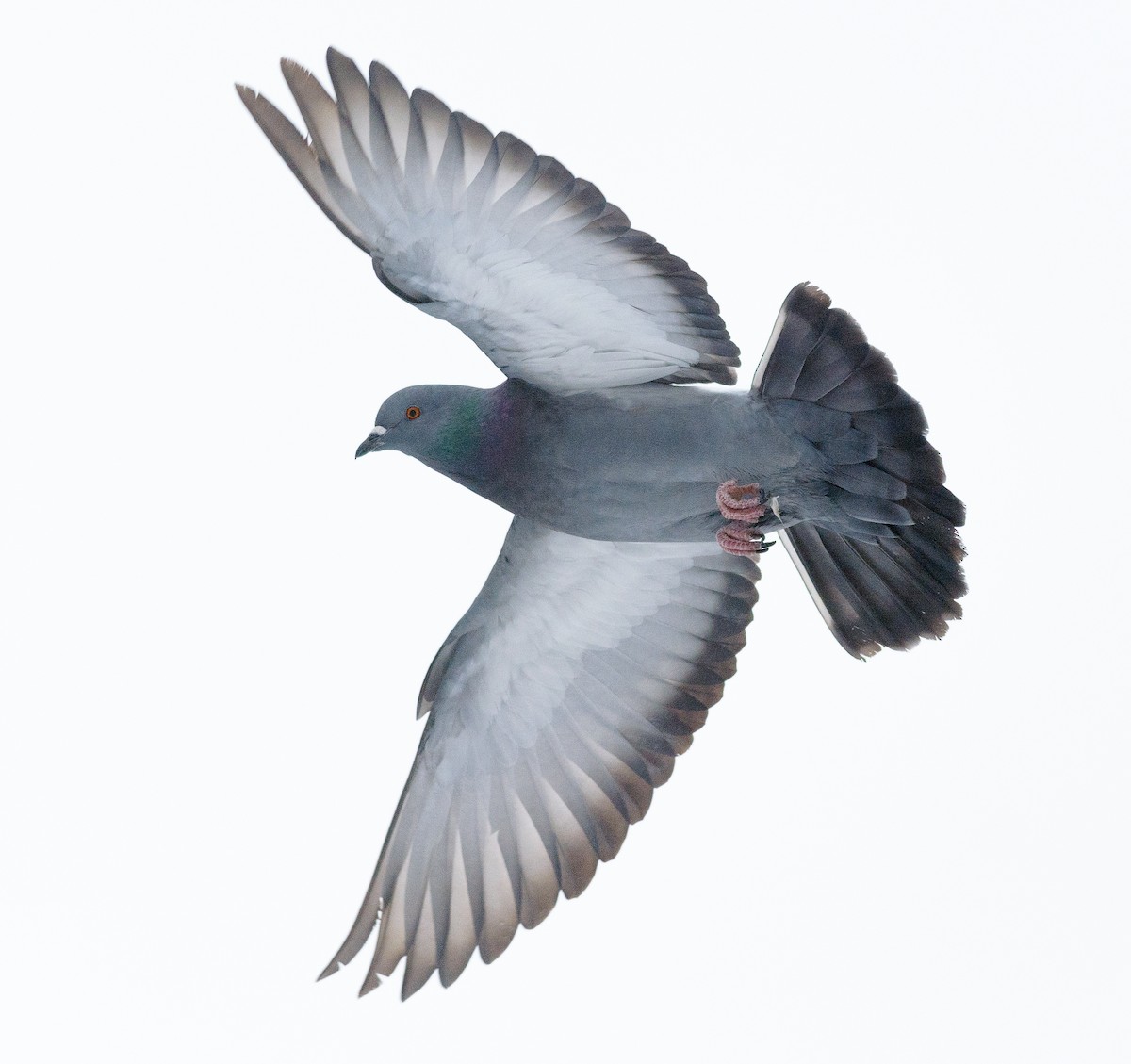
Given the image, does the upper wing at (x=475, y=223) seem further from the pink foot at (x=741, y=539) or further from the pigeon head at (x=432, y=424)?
the pink foot at (x=741, y=539)

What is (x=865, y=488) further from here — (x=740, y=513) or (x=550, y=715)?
(x=550, y=715)

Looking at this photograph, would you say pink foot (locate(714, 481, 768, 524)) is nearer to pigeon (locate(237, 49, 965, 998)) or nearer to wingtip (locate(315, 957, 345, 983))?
pigeon (locate(237, 49, 965, 998))

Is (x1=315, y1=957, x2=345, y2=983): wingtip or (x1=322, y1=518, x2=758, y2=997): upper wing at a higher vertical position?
(x1=322, y1=518, x2=758, y2=997): upper wing

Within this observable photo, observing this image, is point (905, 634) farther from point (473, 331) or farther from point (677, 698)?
point (473, 331)

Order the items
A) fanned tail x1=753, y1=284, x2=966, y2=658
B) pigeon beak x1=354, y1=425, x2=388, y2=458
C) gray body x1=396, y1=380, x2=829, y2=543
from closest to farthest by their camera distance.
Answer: fanned tail x1=753, y1=284, x2=966, y2=658
gray body x1=396, y1=380, x2=829, y2=543
pigeon beak x1=354, y1=425, x2=388, y2=458

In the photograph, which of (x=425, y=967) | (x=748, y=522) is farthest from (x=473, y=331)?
(x=425, y=967)

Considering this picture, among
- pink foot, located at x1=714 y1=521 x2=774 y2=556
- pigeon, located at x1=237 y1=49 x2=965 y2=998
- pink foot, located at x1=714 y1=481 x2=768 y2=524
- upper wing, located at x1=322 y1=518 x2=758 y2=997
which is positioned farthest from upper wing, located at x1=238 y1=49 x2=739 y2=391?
upper wing, located at x1=322 y1=518 x2=758 y2=997
